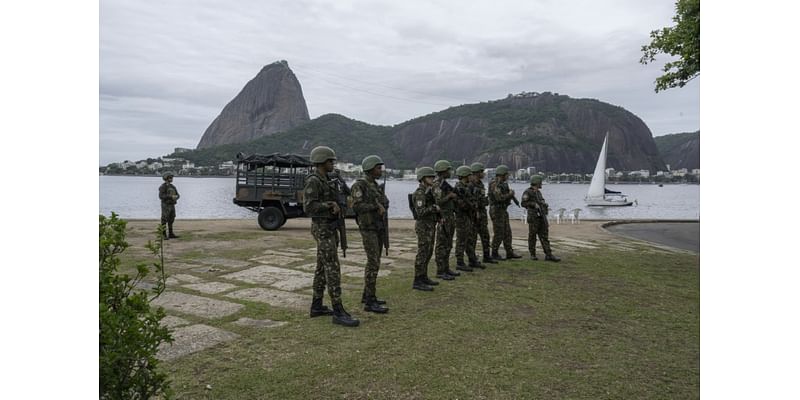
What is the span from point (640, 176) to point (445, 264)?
15953cm

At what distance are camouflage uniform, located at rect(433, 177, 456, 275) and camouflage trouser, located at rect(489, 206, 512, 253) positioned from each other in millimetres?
2090

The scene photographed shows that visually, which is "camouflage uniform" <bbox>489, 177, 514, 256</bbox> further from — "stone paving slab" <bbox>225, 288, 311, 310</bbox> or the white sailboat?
the white sailboat

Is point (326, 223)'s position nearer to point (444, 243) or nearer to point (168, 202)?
point (444, 243)

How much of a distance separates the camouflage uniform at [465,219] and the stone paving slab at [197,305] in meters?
4.00

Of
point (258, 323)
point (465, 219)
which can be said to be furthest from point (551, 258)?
point (258, 323)

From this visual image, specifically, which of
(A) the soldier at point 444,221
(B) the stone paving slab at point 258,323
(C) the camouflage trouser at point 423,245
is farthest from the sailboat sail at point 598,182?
(B) the stone paving slab at point 258,323

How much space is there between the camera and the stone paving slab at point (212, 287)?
606cm

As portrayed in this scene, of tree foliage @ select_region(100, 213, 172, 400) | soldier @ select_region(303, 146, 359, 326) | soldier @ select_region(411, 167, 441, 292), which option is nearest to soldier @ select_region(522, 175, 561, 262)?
soldier @ select_region(411, 167, 441, 292)

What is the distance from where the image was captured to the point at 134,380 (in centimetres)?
208

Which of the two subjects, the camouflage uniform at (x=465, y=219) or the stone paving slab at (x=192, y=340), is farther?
the camouflage uniform at (x=465, y=219)

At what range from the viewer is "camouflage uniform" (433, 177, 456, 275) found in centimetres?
724

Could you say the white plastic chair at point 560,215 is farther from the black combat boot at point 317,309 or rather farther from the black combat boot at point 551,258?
the black combat boot at point 317,309

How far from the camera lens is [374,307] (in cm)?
533

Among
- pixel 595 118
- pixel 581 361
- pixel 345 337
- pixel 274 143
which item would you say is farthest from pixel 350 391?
pixel 595 118
